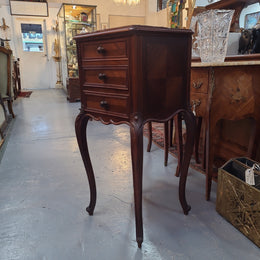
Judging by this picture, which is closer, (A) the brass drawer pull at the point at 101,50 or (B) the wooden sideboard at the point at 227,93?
(A) the brass drawer pull at the point at 101,50

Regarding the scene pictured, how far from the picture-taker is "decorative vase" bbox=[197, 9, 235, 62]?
4.52 ft

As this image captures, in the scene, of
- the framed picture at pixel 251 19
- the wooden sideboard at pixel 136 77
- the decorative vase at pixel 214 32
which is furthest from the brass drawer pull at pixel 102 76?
the framed picture at pixel 251 19

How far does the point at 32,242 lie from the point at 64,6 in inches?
225

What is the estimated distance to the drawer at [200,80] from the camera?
4.56 ft

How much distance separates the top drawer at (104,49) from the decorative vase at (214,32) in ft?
2.50

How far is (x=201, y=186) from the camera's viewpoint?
1.60 m

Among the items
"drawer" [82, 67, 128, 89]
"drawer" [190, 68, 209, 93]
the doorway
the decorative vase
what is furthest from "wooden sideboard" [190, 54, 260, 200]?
the doorway

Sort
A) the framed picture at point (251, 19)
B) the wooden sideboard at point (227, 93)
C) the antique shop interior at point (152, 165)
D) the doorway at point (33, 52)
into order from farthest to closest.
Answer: the doorway at point (33, 52) → the framed picture at point (251, 19) → the wooden sideboard at point (227, 93) → the antique shop interior at point (152, 165)

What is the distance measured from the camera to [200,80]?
1442 millimetres

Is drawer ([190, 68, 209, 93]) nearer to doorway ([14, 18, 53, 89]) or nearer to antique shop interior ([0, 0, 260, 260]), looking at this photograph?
antique shop interior ([0, 0, 260, 260])

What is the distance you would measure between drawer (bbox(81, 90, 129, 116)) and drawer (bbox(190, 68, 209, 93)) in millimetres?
644

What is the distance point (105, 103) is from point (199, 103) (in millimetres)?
702

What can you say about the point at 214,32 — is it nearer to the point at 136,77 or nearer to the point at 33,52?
the point at 136,77

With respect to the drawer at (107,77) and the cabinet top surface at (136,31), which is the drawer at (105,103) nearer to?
the drawer at (107,77)
